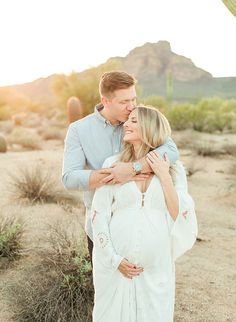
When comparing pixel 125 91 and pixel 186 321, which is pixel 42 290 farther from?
pixel 125 91

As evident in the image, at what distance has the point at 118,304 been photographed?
357cm

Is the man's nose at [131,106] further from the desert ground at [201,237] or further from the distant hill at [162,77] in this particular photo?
the distant hill at [162,77]

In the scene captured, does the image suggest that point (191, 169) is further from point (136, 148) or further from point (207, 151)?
point (136, 148)

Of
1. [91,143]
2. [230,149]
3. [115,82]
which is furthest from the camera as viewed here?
[230,149]

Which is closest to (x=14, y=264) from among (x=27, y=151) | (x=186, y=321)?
(x=186, y=321)

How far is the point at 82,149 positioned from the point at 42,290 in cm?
171

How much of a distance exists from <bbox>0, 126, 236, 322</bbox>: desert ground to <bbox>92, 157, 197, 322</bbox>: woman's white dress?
1.61 meters

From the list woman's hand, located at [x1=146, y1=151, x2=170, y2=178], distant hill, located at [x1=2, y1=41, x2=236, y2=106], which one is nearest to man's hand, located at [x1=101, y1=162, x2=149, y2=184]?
woman's hand, located at [x1=146, y1=151, x2=170, y2=178]

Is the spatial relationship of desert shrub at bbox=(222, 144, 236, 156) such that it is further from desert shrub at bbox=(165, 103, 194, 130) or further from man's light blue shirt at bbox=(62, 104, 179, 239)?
man's light blue shirt at bbox=(62, 104, 179, 239)

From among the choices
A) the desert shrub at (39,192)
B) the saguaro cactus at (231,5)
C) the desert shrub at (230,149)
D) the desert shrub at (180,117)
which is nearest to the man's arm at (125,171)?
the saguaro cactus at (231,5)

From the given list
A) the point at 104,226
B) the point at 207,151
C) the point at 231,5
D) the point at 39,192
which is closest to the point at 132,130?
the point at 104,226

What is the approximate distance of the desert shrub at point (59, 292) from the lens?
15.8ft

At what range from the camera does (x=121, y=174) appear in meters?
3.45

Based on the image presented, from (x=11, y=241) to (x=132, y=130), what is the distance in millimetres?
3375
